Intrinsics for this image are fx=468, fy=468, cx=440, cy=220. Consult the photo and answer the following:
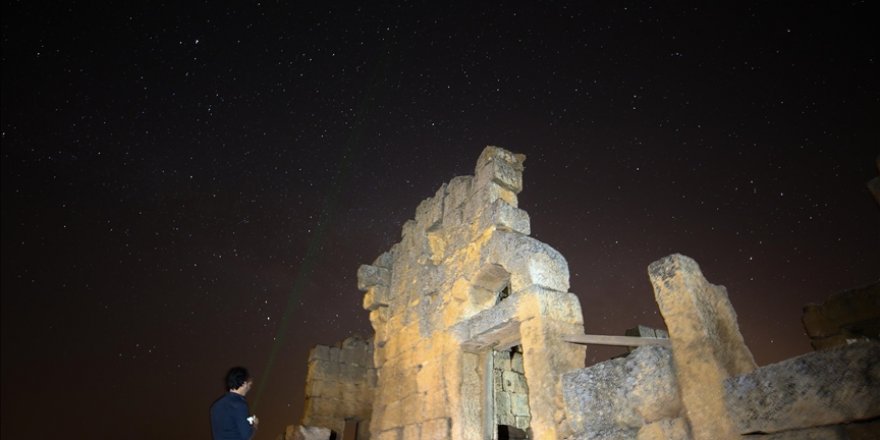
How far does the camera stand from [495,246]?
5605mm

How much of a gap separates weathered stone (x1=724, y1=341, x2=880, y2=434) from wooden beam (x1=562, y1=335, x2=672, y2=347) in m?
0.80

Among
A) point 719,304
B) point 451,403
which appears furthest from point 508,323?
point 719,304

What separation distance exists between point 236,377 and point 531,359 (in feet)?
8.70

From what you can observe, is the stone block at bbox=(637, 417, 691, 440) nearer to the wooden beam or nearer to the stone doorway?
the wooden beam

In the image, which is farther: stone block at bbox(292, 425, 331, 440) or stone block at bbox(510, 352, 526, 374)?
stone block at bbox(510, 352, 526, 374)

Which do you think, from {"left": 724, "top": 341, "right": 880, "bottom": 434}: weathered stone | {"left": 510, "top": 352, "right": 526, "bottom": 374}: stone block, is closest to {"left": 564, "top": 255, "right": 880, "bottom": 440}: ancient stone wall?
{"left": 724, "top": 341, "right": 880, "bottom": 434}: weathered stone

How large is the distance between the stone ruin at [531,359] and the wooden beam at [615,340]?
0.02 meters

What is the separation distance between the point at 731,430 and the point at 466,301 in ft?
11.1

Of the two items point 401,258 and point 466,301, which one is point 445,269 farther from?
point 401,258

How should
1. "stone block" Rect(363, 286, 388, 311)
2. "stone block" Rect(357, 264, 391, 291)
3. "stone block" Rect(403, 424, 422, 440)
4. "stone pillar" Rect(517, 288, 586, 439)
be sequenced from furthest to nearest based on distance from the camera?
"stone block" Rect(357, 264, 391, 291) → "stone block" Rect(363, 286, 388, 311) → "stone block" Rect(403, 424, 422, 440) → "stone pillar" Rect(517, 288, 586, 439)

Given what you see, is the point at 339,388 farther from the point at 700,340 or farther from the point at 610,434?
the point at 700,340

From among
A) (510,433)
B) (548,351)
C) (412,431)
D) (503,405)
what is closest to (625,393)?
(548,351)

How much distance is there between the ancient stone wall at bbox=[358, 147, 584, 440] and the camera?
466 centimetres

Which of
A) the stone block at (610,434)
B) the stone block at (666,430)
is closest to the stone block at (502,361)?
the stone block at (610,434)
